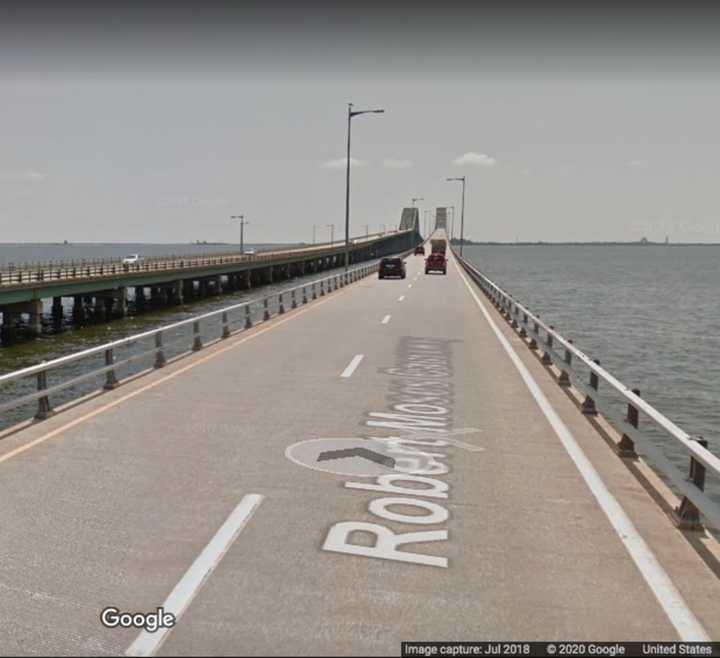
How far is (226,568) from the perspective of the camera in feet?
17.9

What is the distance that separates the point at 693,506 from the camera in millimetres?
6500

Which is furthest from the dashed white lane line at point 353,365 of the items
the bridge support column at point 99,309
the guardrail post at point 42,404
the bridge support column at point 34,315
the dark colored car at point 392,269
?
the bridge support column at point 99,309

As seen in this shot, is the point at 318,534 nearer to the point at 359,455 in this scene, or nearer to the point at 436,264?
the point at 359,455

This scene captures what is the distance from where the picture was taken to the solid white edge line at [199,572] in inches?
174

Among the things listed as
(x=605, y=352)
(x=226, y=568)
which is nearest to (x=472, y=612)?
(x=226, y=568)

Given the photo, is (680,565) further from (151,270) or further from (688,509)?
(151,270)

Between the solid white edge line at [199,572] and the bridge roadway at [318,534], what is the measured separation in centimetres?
2

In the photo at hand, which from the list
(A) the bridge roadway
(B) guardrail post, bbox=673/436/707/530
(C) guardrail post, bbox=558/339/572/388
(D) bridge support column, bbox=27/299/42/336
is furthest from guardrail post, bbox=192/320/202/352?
(D) bridge support column, bbox=27/299/42/336

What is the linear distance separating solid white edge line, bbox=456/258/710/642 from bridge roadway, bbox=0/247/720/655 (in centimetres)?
2

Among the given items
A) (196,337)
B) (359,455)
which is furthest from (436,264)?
(359,455)

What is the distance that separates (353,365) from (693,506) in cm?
968

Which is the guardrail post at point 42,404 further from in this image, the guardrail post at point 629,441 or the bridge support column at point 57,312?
the bridge support column at point 57,312

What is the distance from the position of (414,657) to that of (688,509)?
11.5 feet

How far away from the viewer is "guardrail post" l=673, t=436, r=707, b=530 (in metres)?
6.37
